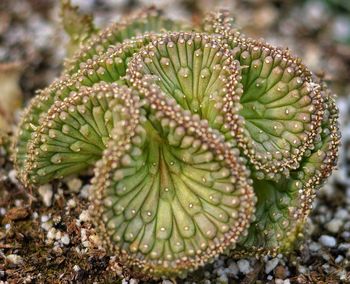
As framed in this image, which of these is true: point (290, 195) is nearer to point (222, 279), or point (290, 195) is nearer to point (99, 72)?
point (222, 279)

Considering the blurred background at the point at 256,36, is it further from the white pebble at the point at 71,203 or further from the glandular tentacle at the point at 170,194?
the glandular tentacle at the point at 170,194

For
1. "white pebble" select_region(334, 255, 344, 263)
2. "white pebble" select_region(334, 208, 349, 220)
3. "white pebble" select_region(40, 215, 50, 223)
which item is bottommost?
"white pebble" select_region(40, 215, 50, 223)

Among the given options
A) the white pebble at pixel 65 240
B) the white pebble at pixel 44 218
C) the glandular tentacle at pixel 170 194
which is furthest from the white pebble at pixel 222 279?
the white pebble at pixel 44 218

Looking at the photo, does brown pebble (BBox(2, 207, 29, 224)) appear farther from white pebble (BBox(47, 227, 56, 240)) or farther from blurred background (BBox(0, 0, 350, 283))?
blurred background (BBox(0, 0, 350, 283))

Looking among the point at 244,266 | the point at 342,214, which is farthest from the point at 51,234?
the point at 342,214

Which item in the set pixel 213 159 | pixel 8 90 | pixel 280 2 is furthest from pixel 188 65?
pixel 280 2

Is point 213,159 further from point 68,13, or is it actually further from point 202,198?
point 68,13

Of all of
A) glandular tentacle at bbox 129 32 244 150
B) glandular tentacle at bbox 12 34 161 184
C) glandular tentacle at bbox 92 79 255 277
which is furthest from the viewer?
glandular tentacle at bbox 12 34 161 184

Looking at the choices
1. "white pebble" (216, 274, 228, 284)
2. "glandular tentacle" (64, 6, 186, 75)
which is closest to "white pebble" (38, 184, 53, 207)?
"glandular tentacle" (64, 6, 186, 75)

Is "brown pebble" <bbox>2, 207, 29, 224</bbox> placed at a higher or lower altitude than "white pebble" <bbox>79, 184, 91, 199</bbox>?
lower
